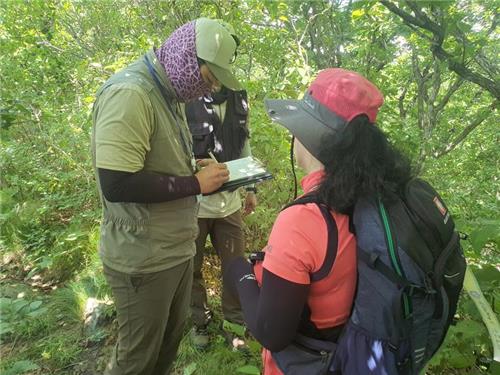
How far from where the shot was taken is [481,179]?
5773 mm

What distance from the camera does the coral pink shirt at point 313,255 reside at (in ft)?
3.66

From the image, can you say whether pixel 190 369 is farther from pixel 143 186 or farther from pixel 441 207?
pixel 441 207

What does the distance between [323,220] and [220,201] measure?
190 centimetres

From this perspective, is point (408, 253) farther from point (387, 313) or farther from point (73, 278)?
point (73, 278)

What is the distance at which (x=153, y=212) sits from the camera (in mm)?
1861

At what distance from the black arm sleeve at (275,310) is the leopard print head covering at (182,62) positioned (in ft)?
3.63

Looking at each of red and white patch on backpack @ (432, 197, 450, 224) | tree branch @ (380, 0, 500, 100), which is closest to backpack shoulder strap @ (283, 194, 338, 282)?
red and white patch on backpack @ (432, 197, 450, 224)

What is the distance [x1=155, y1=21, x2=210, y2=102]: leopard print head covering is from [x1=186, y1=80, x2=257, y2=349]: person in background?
37.9 inches

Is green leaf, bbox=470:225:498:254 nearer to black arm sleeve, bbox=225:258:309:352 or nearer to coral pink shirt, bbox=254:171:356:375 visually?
coral pink shirt, bbox=254:171:356:375

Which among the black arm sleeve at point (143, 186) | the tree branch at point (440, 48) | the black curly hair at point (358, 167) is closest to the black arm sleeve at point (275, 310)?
the black curly hair at point (358, 167)

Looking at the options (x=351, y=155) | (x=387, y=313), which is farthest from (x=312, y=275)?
(x=351, y=155)

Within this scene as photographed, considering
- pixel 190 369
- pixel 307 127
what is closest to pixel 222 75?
pixel 307 127

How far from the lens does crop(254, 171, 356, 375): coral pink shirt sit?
1.11 metres

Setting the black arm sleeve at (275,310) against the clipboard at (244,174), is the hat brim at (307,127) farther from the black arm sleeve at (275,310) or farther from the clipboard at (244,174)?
the clipboard at (244,174)
